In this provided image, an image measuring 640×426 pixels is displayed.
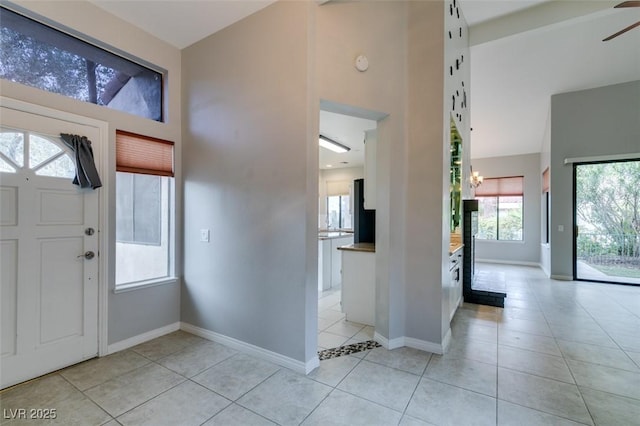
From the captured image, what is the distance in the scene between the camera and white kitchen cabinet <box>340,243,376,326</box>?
342 centimetres

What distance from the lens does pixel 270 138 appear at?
2566 mm

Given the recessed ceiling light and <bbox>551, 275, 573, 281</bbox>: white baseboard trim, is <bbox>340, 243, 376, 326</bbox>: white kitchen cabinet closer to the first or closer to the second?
the recessed ceiling light

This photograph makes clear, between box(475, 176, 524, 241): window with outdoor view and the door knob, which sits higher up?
box(475, 176, 524, 241): window with outdoor view

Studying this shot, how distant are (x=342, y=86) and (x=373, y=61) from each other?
0.48 metres

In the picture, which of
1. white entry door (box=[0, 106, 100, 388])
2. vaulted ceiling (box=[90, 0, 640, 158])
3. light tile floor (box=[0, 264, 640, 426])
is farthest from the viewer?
vaulted ceiling (box=[90, 0, 640, 158])

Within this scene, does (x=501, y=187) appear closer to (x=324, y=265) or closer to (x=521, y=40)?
(x=521, y=40)

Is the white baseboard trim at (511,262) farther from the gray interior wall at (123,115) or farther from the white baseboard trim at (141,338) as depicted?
the gray interior wall at (123,115)

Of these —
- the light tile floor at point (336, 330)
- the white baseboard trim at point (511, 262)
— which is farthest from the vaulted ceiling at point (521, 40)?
the white baseboard trim at point (511, 262)

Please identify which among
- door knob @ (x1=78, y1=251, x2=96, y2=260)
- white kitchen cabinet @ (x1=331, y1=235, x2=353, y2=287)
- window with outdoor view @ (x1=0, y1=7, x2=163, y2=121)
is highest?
window with outdoor view @ (x1=0, y1=7, x2=163, y2=121)

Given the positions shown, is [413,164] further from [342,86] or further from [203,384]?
[203,384]

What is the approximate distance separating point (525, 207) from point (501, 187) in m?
0.83

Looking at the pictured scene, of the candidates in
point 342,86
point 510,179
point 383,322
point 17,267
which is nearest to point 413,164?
point 342,86

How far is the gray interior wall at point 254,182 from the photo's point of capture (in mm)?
→ 2395

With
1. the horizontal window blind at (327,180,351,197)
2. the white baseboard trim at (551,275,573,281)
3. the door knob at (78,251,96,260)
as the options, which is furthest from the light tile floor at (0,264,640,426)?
the horizontal window blind at (327,180,351,197)
